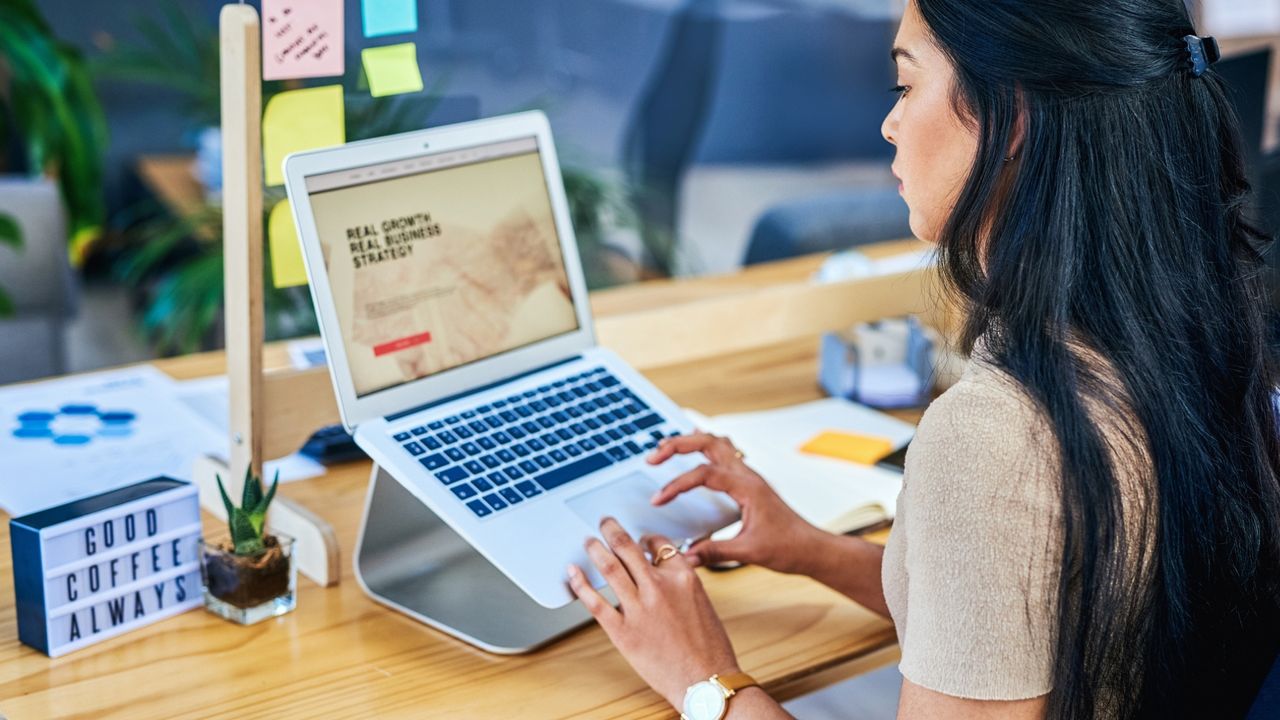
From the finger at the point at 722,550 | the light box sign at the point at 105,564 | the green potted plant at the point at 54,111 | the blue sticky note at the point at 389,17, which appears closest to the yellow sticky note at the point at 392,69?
the blue sticky note at the point at 389,17

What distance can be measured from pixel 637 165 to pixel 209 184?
1288 mm

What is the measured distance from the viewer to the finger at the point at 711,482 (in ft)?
3.56

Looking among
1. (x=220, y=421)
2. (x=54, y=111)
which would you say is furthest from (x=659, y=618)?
(x=54, y=111)

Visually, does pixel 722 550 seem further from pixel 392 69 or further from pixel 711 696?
pixel 392 69

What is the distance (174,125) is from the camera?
15.4 ft

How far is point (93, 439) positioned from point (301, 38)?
0.59 m

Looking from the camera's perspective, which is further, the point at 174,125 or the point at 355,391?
the point at 174,125

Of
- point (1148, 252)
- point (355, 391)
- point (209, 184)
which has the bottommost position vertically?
point (209, 184)

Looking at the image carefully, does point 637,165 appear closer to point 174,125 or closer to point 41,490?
point 174,125

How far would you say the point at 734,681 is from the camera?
3.02ft

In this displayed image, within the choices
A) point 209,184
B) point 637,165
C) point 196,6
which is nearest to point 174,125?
point 196,6

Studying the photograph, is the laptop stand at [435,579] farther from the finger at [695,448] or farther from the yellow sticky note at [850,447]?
the yellow sticky note at [850,447]

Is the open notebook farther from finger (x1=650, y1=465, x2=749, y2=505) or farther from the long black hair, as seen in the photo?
the long black hair

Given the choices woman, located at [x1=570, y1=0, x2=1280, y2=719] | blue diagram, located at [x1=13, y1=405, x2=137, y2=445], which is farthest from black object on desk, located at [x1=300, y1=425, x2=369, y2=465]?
woman, located at [x1=570, y1=0, x2=1280, y2=719]
